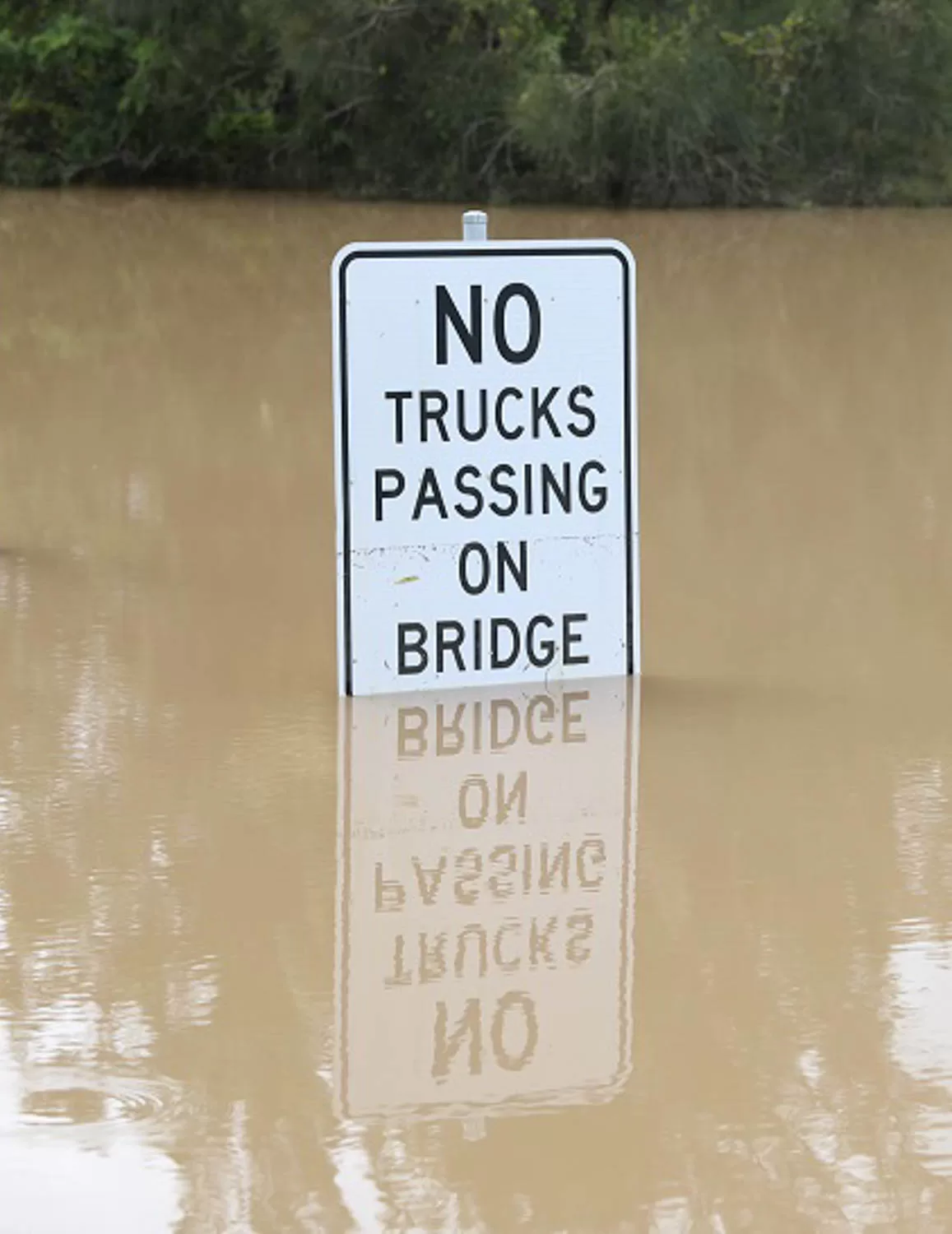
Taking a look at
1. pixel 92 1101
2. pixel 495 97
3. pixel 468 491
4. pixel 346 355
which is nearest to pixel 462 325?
pixel 346 355

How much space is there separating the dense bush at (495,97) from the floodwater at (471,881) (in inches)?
711

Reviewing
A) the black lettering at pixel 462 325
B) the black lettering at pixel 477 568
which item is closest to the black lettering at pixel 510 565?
the black lettering at pixel 477 568

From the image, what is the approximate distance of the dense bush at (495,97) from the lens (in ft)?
96.2

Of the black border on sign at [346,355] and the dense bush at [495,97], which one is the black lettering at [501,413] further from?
the dense bush at [495,97]

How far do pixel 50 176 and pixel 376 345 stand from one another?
1104 inches

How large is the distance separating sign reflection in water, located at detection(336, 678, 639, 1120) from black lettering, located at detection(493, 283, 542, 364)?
898 mm

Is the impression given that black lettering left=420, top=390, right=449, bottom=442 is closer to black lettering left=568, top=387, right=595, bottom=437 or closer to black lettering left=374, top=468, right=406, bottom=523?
black lettering left=374, top=468, right=406, bottom=523

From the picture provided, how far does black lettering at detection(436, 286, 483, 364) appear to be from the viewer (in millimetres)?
7008

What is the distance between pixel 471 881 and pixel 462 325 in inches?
74.0

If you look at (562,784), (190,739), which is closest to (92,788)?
(190,739)

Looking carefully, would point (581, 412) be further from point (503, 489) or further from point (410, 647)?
point (410, 647)

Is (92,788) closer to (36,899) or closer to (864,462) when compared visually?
(36,899)

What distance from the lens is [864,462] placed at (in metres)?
11.7

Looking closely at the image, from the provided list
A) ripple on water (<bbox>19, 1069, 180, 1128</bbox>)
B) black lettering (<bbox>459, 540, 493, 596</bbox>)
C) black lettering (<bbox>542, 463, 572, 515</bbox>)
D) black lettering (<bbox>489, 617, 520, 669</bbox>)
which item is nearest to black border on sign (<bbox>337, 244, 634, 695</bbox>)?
black lettering (<bbox>489, 617, 520, 669</bbox>)
